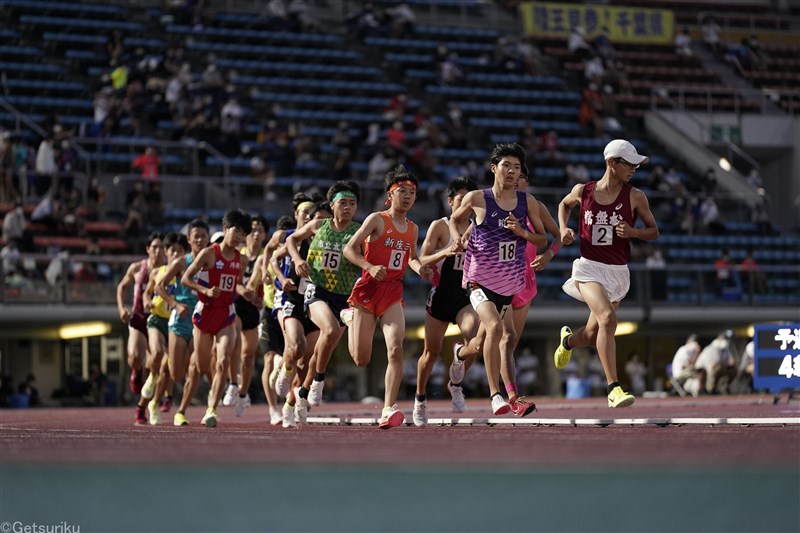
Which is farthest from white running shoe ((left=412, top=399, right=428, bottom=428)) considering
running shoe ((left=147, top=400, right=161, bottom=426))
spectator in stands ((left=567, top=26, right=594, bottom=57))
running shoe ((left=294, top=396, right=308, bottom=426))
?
spectator in stands ((left=567, top=26, right=594, bottom=57))

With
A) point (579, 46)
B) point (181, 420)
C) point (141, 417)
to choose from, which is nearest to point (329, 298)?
point (181, 420)

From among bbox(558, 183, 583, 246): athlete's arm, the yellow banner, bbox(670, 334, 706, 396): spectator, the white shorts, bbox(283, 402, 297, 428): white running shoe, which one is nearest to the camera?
bbox(558, 183, 583, 246): athlete's arm

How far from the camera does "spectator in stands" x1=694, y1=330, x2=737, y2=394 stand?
90.9ft

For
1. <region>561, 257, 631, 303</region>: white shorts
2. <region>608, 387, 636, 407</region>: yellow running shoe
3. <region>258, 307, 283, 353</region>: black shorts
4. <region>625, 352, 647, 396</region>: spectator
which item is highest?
<region>561, 257, 631, 303</region>: white shorts

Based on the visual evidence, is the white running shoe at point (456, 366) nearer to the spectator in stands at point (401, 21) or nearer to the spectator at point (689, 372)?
the spectator at point (689, 372)

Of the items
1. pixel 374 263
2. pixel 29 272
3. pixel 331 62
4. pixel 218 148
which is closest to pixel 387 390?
pixel 374 263

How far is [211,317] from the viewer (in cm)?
1410

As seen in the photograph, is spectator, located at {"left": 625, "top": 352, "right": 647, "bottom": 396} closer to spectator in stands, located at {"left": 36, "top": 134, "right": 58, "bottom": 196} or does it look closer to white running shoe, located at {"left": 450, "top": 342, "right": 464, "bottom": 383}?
spectator in stands, located at {"left": 36, "top": 134, "right": 58, "bottom": 196}

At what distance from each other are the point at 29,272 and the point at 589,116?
17581mm

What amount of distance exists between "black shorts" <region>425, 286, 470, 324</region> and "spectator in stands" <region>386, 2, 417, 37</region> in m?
26.8

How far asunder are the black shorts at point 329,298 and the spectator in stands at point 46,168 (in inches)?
594

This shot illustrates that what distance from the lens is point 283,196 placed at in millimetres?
30172

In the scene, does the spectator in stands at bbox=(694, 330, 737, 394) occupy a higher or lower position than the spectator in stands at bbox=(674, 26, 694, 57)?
lower

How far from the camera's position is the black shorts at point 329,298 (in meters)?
13.5
